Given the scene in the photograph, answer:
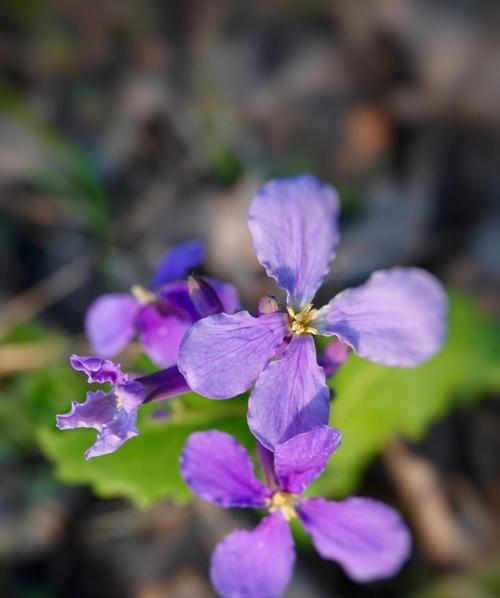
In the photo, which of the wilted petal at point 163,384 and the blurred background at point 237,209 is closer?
the wilted petal at point 163,384

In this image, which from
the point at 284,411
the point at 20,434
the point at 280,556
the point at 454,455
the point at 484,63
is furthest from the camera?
the point at 484,63

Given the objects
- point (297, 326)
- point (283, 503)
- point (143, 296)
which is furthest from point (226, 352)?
point (143, 296)

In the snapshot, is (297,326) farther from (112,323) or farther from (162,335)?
(112,323)

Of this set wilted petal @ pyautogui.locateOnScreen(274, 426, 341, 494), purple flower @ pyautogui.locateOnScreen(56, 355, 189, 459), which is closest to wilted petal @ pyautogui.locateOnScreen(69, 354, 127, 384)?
purple flower @ pyautogui.locateOnScreen(56, 355, 189, 459)

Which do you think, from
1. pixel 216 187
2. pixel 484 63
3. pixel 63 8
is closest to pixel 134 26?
pixel 63 8

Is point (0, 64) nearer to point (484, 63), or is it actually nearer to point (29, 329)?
point (29, 329)

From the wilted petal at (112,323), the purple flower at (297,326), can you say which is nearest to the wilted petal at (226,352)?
the purple flower at (297,326)

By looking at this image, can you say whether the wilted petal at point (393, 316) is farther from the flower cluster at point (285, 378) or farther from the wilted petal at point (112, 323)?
the wilted petal at point (112, 323)
